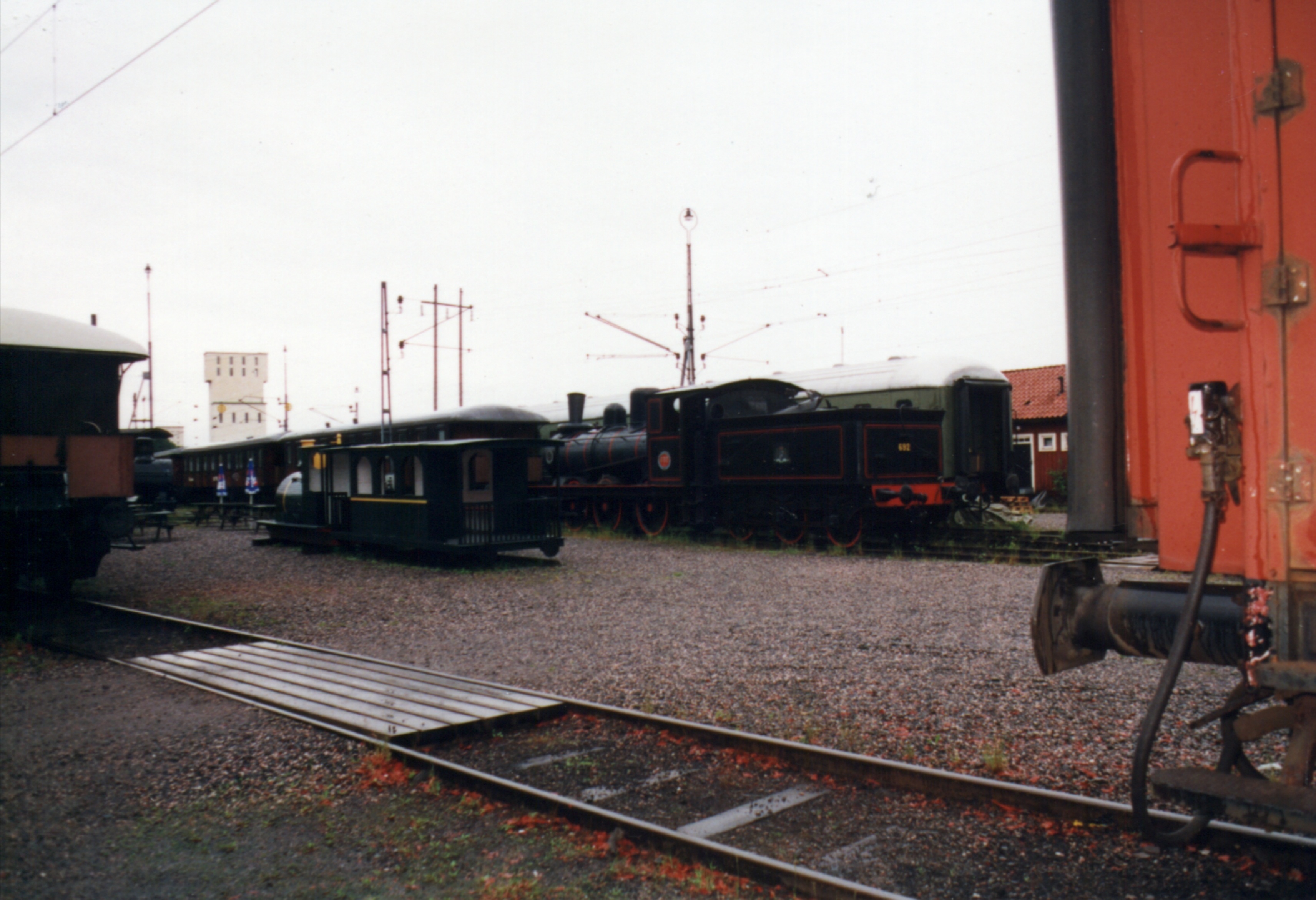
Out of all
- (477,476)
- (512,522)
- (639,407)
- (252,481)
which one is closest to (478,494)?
(477,476)

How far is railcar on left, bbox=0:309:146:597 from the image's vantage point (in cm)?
973

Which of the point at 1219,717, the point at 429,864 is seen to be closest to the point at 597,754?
the point at 429,864

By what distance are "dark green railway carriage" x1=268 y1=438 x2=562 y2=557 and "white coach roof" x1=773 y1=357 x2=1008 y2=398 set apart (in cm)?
607

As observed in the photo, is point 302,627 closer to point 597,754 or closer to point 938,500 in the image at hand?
point 597,754

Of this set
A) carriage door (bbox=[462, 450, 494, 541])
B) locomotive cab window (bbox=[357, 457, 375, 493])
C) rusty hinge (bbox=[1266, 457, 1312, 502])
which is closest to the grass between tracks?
rusty hinge (bbox=[1266, 457, 1312, 502])

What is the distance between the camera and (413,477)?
14625 mm

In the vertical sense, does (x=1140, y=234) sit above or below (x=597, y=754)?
above

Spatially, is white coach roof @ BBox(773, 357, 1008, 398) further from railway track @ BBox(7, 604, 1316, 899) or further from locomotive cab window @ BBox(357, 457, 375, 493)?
railway track @ BBox(7, 604, 1316, 899)

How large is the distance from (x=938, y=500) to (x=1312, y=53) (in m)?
13.0

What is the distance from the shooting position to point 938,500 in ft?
48.7

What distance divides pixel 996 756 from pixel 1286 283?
291 cm

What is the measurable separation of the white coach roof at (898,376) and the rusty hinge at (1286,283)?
15.6 m

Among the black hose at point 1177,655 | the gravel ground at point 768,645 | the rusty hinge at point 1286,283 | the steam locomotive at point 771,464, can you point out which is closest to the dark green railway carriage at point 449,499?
the gravel ground at point 768,645

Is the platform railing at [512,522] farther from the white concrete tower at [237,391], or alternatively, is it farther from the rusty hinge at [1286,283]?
the white concrete tower at [237,391]
